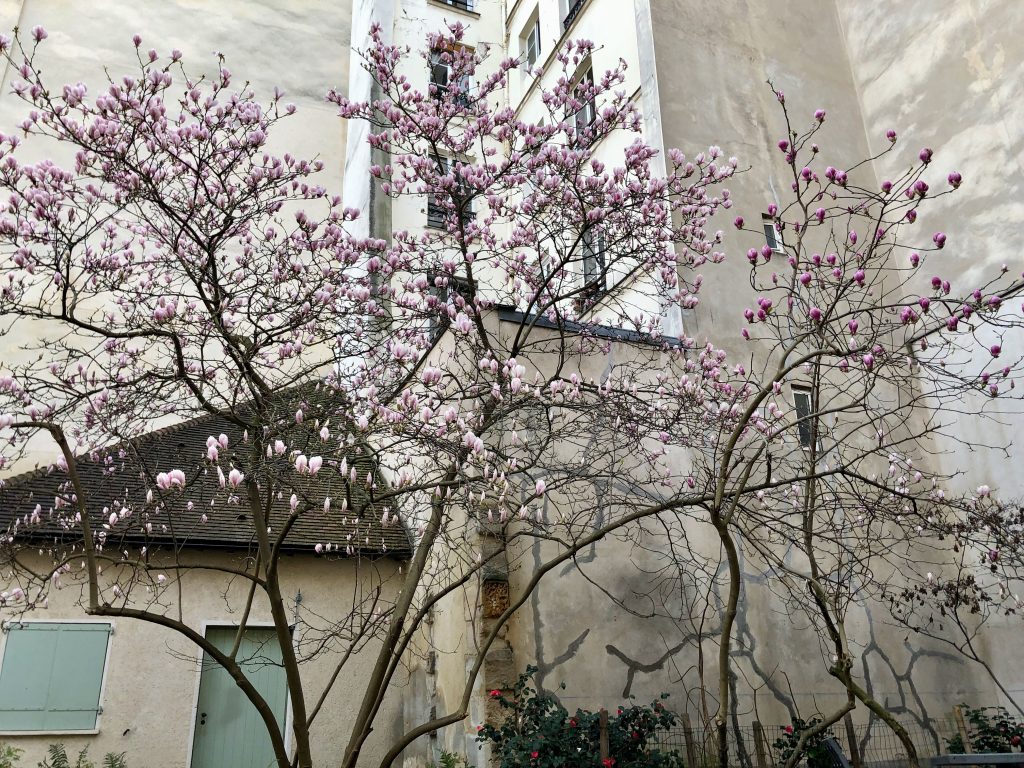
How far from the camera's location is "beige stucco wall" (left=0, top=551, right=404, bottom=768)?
23.2ft

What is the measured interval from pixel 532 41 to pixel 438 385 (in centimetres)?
963

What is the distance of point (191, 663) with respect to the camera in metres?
7.50

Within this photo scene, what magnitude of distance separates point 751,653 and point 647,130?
232 inches

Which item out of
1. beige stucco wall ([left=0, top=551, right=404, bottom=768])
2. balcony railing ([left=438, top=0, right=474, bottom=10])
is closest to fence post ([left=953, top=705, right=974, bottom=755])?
beige stucco wall ([left=0, top=551, right=404, bottom=768])

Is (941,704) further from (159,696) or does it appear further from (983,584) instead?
(159,696)

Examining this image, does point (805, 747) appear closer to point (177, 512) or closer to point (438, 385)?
point (438, 385)

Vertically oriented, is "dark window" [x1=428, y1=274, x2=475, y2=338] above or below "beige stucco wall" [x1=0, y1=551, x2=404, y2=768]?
above

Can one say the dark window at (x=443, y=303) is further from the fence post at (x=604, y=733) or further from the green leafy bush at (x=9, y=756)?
the green leafy bush at (x=9, y=756)

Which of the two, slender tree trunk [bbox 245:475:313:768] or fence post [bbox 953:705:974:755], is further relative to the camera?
Answer: fence post [bbox 953:705:974:755]

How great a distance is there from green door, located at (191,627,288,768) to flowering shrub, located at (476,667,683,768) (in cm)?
263

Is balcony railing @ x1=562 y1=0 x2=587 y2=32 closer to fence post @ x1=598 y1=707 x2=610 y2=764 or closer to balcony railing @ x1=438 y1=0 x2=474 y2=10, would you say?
balcony railing @ x1=438 y1=0 x2=474 y2=10

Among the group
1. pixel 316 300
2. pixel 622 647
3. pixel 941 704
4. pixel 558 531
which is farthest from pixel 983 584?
pixel 316 300

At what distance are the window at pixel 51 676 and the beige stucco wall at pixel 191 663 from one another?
3.4 inches

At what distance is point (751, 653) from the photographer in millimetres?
7152
